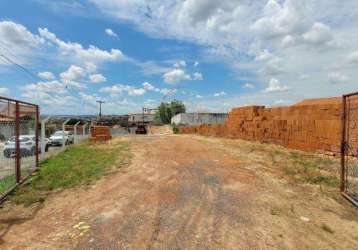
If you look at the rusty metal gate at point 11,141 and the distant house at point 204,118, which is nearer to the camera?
the rusty metal gate at point 11,141

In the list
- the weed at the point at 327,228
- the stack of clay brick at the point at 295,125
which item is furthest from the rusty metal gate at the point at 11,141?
the stack of clay brick at the point at 295,125

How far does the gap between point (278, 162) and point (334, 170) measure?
2021 millimetres

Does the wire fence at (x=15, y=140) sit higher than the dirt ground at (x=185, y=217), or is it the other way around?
the wire fence at (x=15, y=140)

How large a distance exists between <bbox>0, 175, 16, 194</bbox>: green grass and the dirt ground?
1.24 meters

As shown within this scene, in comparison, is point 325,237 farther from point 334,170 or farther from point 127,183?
point 334,170

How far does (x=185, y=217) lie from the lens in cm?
479

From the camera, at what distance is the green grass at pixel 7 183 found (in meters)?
Result: 6.61

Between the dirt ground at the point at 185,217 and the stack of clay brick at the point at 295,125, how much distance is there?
20.6 ft

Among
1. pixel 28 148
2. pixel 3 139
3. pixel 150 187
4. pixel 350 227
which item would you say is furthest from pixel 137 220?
pixel 28 148

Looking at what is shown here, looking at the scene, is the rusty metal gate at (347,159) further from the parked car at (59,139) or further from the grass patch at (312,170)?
the parked car at (59,139)

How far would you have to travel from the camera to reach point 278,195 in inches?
245

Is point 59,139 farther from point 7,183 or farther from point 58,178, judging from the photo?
point 7,183

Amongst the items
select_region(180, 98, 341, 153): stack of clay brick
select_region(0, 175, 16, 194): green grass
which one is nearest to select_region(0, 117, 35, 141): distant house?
select_region(0, 175, 16, 194): green grass

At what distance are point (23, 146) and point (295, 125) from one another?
12059mm
